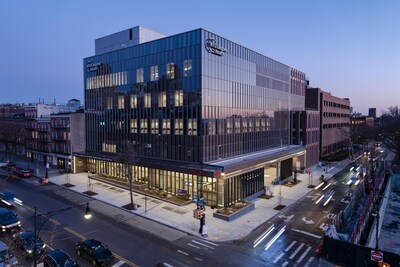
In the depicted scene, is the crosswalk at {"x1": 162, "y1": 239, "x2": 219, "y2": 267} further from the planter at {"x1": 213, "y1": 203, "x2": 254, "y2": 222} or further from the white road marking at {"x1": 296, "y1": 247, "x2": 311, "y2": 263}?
the white road marking at {"x1": 296, "y1": 247, "x2": 311, "y2": 263}

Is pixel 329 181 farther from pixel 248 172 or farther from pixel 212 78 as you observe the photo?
pixel 212 78

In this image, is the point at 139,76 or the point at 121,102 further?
the point at 121,102

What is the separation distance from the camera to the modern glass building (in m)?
39.9

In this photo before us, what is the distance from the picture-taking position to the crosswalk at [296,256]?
21.7m

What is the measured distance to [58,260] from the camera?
19.7 meters

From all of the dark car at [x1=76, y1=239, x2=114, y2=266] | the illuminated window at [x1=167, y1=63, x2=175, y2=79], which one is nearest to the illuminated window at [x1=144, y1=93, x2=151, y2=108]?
the illuminated window at [x1=167, y1=63, x2=175, y2=79]

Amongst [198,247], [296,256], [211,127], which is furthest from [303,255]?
[211,127]

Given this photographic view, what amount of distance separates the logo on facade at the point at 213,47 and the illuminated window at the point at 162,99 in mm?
10389

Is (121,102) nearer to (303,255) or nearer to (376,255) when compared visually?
(303,255)

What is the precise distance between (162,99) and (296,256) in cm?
3132

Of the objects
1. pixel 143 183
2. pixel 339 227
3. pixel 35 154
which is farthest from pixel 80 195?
pixel 35 154

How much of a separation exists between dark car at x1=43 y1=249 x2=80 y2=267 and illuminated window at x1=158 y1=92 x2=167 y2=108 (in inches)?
1121

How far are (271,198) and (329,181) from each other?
18959mm

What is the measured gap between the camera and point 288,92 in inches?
2665
